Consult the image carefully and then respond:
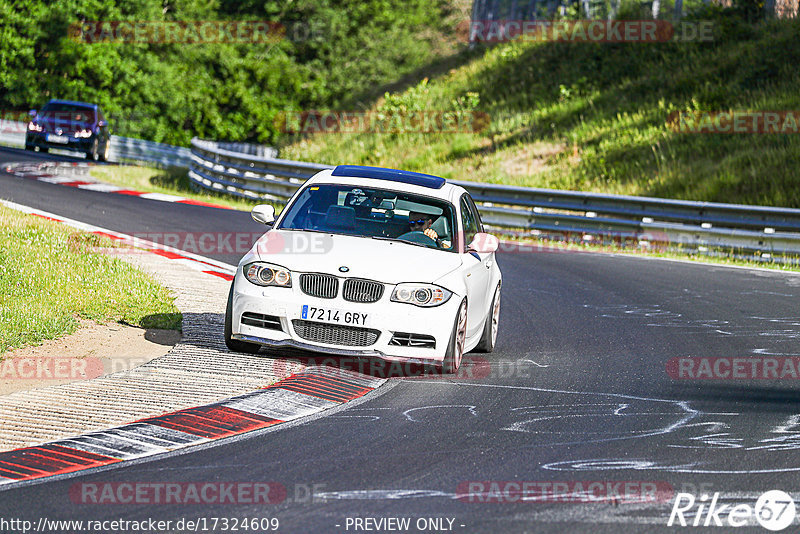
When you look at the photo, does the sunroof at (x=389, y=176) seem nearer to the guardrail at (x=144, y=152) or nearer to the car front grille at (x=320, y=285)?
the car front grille at (x=320, y=285)

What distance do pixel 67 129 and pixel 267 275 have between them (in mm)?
25299

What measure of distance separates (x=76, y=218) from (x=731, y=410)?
41.7ft

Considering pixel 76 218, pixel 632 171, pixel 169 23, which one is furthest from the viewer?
pixel 169 23

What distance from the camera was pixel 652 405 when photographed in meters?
7.89

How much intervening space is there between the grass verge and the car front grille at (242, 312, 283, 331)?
1.65 meters

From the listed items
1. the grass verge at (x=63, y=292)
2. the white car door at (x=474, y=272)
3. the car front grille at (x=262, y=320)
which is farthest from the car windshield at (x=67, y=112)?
the car front grille at (x=262, y=320)

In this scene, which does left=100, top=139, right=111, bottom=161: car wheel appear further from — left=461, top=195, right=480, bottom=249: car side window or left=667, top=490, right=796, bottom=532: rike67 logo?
left=667, top=490, right=796, bottom=532: rike67 logo

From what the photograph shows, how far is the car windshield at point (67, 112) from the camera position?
32.2 metres

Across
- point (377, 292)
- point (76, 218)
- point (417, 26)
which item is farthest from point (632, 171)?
point (417, 26)

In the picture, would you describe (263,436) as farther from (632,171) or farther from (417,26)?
(417,26)

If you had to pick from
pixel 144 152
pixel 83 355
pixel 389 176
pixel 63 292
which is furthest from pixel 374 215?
pixel 144 152

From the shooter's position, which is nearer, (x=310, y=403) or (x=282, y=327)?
(x=310, y=403)

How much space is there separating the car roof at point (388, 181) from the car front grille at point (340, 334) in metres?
1.82

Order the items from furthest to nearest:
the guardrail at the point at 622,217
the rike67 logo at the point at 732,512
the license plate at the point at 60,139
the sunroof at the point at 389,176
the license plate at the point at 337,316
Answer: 1. the license plate at the point at 60,139
2. the guardrail at the point at 622,217
3. the sunroof at the point at 389,176
4. the license plate at the point at 337,316
5. the rike67 logo at the point at 732,512
